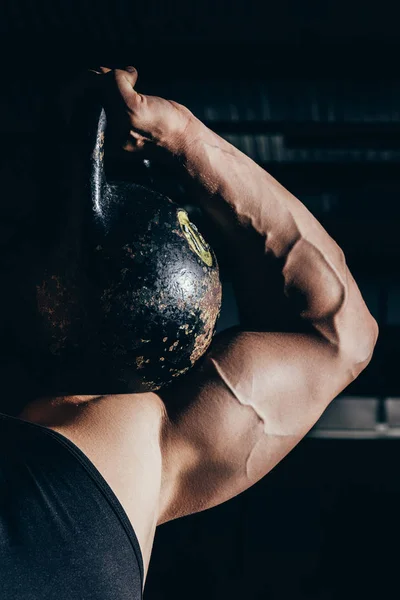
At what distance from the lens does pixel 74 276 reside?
75 cm

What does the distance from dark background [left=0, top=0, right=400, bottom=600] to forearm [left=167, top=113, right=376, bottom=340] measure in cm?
28

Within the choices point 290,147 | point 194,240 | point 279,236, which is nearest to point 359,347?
point 279,236

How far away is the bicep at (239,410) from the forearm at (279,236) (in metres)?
0.06

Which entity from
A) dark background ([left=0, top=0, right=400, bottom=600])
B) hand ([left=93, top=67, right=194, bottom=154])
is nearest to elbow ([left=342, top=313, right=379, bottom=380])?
hand ([left=93, top=67, right=194, bottom=154])

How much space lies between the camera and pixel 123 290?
759 mm

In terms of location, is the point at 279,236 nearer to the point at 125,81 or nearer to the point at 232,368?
the point at 232,368

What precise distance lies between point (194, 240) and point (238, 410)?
0.26m

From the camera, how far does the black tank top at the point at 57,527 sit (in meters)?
0.68

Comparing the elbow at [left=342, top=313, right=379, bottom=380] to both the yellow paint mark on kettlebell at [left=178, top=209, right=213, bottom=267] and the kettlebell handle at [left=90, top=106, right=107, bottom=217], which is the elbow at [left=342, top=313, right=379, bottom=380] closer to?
the yellow paint mark on kettlebell at [left=178, top=209, right=213, bottom=267]

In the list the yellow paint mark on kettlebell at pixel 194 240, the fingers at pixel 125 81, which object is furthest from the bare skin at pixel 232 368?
the yellow paint mark on kettlebell at pixel 194 240

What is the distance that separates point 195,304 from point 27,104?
4.90ft

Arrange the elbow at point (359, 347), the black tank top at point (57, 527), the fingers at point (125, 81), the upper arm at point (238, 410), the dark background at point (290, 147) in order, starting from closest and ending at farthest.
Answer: the black tank top at point (57, 527) < the fingers at point (125, 81) < the upper arm at point (238, 410) < the elbow at point (359, 347) < the dark background at point (290, 147)

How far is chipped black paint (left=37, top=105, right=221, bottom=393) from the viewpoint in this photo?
754mm

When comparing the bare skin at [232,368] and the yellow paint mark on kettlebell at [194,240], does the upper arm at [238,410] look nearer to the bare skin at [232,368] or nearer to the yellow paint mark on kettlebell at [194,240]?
the bare skin at [232,368]
